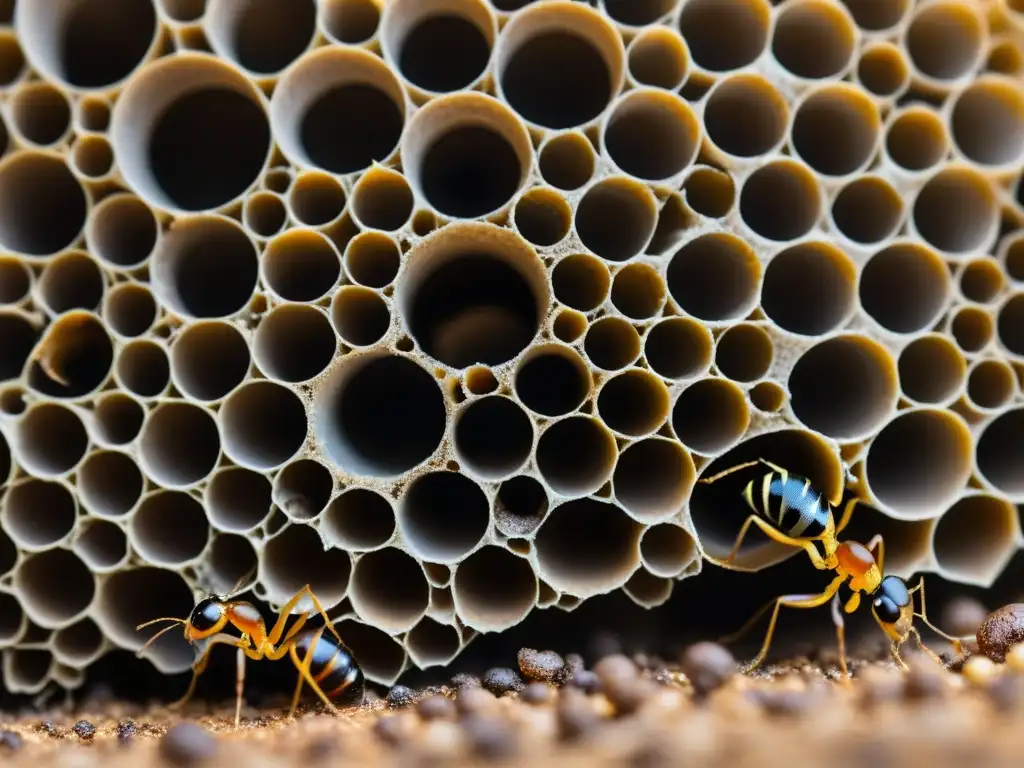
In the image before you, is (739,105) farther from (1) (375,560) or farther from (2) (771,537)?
(1) (375,560)

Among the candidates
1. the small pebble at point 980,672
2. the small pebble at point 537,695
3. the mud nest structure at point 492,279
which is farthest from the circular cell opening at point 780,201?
the small pebble at point 537,695

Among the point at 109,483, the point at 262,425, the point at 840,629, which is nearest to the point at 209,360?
the point at 262,425

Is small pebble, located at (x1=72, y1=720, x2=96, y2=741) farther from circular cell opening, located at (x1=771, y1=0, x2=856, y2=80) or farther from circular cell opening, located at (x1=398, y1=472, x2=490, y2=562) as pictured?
circular cell opening, located at (x1=771, y1=0, x2=856, y2=80)

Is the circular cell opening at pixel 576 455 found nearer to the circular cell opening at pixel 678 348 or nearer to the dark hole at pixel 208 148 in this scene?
the circular cell opening at pixel 678 348

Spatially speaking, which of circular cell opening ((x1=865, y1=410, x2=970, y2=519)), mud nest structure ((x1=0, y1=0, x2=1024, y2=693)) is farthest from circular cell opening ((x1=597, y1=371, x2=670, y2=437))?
circular cell opening ((x1=865, y1=410, x2=970, y2=519))

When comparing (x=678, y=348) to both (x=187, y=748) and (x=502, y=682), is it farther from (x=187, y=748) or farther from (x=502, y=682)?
(x=187, y=748)

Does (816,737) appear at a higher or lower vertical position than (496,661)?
higher

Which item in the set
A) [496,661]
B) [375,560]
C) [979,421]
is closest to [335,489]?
[375,560]
